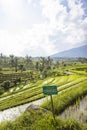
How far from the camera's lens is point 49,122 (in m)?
10.9

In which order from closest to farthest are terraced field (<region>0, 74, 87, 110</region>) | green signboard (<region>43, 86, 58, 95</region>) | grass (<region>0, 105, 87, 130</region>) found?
grass (<region>0, 105, 87, 130</region>), green signboard (<region>43, 86, 58, 95</region>), terraced field (<region>0, 74, 87, 110</region>)

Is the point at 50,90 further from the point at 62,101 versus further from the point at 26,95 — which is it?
the point at 26,95

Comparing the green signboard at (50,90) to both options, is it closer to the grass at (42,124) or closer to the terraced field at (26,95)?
the grass at (42,124)

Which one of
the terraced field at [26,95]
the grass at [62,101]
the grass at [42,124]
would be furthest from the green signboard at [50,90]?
the terraced field at [26,95]

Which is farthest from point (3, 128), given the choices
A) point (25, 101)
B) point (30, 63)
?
point (30, 63)

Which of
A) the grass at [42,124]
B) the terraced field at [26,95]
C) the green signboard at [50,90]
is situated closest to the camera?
the grass at [42,124]

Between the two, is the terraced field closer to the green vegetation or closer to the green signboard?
the green vegetation

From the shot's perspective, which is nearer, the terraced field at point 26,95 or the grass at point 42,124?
the grass at point 42,124

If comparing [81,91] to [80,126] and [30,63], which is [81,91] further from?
[30,63]

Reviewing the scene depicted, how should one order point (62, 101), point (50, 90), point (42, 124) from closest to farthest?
1. point (42, 124)
2. point (50, 90)
3. point (62, 101)

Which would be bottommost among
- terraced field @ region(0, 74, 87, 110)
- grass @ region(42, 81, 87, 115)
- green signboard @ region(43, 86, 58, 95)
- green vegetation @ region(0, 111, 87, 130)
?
terraced field @ region(0, 74, 87, 110)

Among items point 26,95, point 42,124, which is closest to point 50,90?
point 42,124

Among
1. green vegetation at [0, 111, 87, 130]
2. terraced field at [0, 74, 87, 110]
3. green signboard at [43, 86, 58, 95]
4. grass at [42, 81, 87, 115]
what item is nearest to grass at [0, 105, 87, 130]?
green vegetation at [0, 111, 87, 130]

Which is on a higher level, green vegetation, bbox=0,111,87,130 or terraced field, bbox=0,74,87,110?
green vegetation, bbox=0,111,87,130
